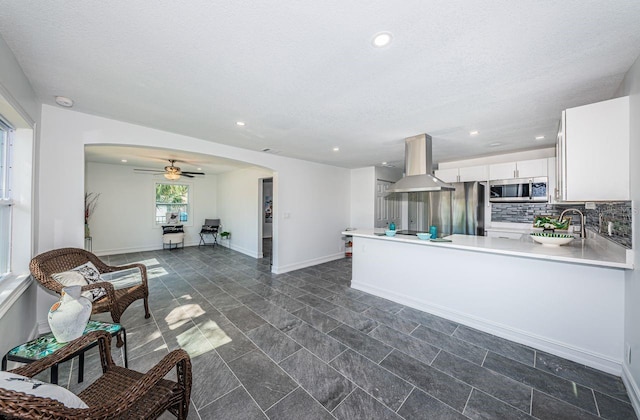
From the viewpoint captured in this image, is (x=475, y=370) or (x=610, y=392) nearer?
(x=610, y=392)

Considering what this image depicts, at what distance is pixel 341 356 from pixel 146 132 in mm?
3634

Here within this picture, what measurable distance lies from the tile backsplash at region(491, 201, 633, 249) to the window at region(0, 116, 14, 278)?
520 centimetres

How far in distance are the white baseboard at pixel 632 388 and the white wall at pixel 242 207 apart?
578 centimetres

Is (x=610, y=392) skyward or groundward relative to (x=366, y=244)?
groundward

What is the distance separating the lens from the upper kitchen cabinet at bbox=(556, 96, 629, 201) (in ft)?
5.80

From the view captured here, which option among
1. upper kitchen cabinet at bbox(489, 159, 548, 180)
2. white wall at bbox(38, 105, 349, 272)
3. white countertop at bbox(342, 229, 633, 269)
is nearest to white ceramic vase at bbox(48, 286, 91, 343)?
white wall at bbox(38, 105, 349, 272)

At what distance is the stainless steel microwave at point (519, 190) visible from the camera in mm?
4047

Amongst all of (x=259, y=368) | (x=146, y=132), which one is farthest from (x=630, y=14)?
(x=146, y=132)

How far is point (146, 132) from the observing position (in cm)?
312

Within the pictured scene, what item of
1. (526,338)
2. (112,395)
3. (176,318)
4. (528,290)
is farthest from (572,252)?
(176,318)

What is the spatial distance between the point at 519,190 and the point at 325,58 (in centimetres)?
450

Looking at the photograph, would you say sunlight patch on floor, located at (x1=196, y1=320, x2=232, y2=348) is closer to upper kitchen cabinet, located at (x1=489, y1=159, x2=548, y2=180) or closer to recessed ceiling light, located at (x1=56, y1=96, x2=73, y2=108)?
recessed ceiling light, located at (x1=56, y1=96, x2=73, y2=108)

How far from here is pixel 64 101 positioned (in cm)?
238

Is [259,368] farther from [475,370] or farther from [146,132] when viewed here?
[146,132]
